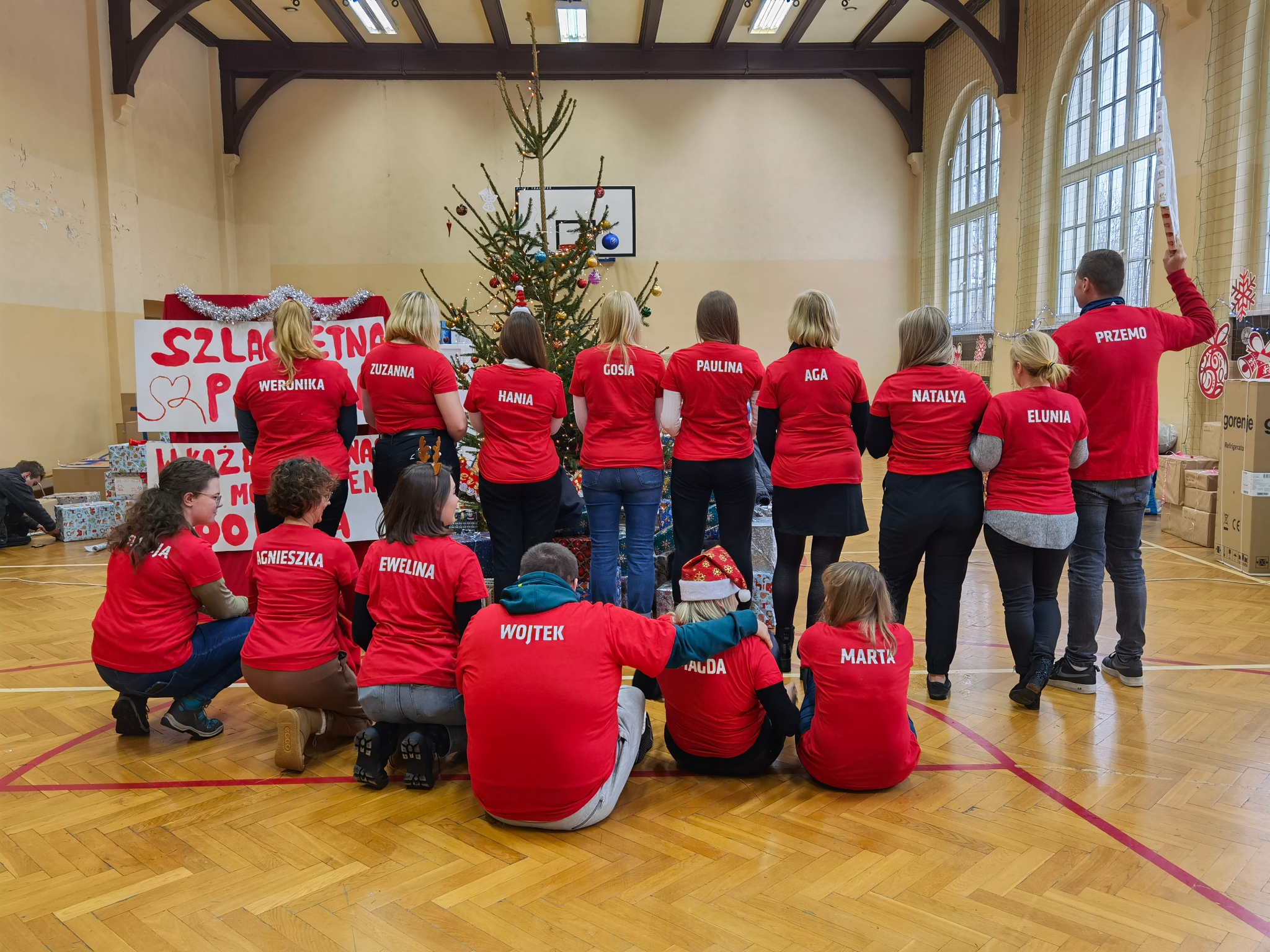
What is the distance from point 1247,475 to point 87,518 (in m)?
8.48

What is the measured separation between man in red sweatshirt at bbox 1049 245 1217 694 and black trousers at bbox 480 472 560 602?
1.98 m

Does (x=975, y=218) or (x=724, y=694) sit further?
(x=975, y=218)

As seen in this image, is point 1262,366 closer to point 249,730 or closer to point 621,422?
point 621,422

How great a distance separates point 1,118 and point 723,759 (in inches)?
355

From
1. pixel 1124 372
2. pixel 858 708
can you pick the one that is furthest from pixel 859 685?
pixel 1124 372

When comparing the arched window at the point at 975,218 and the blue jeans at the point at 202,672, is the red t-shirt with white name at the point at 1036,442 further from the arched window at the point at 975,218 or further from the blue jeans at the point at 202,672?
the arched window at the point at 975,218

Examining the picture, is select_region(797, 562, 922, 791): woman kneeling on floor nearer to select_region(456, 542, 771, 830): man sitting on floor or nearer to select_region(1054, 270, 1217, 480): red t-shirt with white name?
select_region(456, 542, 771, 830): man sitting on floor

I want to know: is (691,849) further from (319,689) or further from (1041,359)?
(1041,359)

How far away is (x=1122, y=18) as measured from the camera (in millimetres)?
8312

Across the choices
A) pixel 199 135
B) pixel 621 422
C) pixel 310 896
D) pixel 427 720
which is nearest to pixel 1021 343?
pixel 621 422

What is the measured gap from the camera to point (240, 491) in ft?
15.0

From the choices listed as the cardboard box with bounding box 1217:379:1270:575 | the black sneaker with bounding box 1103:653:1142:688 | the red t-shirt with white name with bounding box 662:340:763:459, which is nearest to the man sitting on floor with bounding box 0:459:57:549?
the red t-shirt with white name with bounding box 662:340:763:459

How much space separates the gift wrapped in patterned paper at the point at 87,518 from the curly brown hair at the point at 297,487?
5.48 meters

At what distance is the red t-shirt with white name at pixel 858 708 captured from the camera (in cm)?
244
